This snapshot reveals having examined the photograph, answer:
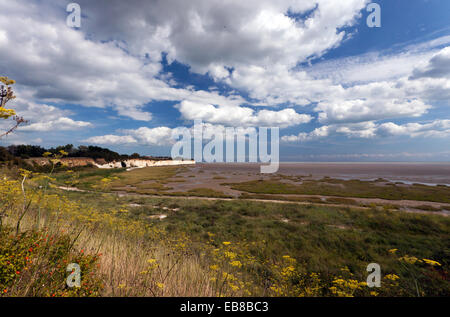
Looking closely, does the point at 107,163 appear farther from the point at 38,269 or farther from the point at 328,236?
the point at 38,269

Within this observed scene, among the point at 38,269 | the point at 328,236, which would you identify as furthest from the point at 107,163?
the point at 38,269

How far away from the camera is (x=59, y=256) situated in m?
3.85

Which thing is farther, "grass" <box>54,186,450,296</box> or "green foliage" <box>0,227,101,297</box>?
"grass" <box>54,186,450,296</box>

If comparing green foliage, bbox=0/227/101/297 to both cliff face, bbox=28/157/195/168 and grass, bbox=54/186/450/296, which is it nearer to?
grass, bbox=54/186/450/296

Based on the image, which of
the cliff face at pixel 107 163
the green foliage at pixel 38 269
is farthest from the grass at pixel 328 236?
the cliff face at pixel 107 163

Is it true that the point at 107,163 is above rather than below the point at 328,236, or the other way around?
above

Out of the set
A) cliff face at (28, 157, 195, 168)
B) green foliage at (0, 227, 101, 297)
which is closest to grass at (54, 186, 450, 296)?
green foliage at (0, 227, 101, 297)

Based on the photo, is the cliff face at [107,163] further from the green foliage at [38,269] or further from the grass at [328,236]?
the green foliage at [38,269]
